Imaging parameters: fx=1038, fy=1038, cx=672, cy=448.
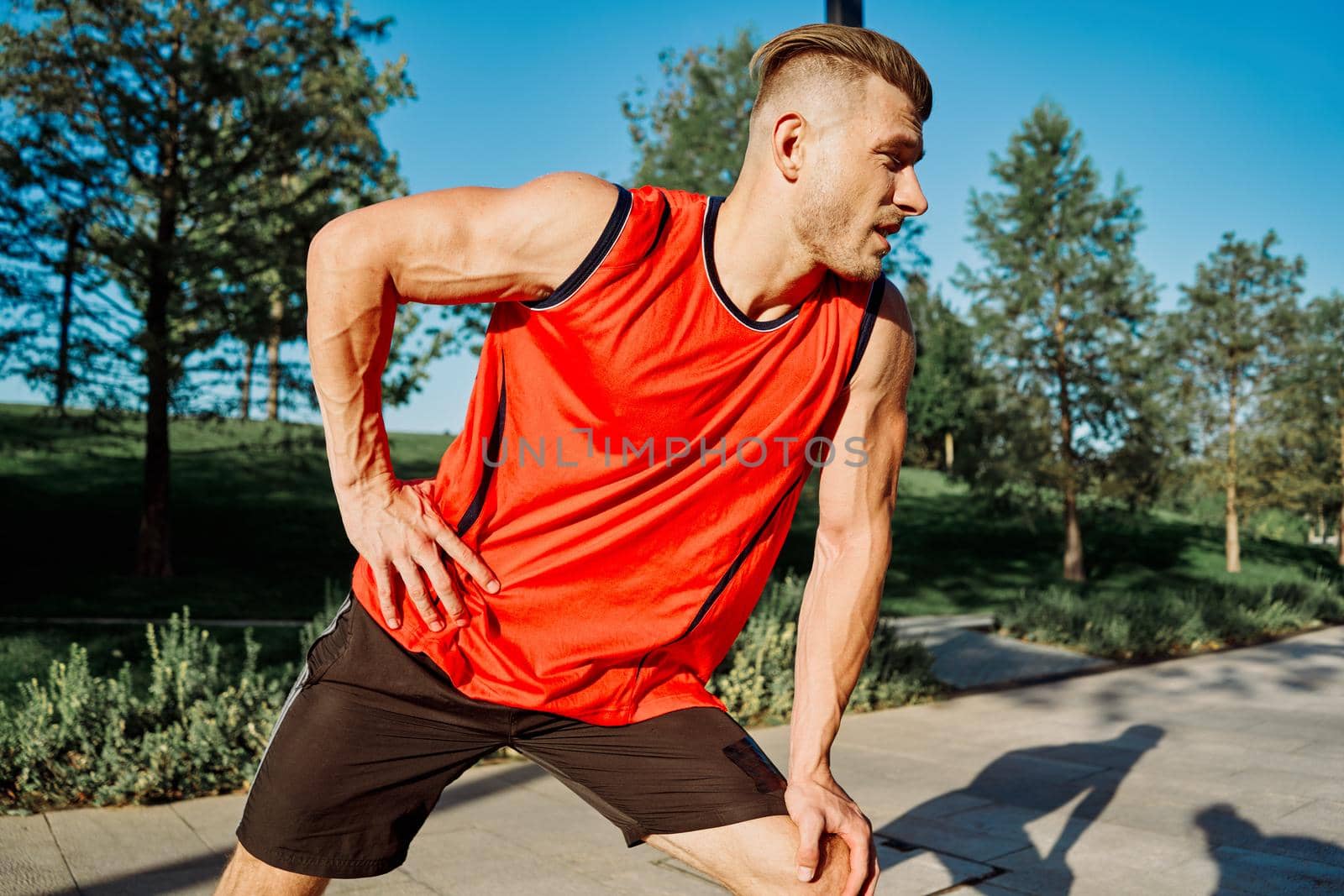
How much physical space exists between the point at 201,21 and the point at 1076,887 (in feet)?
38.1

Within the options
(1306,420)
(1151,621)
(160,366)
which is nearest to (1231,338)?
(1306,420)

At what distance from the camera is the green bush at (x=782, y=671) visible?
22.4ft

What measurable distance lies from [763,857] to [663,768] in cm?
→ 28

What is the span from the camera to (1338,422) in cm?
2286

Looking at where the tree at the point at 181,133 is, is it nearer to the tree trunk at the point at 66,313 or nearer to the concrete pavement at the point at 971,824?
the tree trunk at the point at 66,313

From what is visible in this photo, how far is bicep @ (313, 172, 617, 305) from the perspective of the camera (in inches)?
75.1

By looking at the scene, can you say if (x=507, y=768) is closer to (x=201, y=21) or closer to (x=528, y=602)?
(x=528, y=602)

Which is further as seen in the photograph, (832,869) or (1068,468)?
(1068,468)

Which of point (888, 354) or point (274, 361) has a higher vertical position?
point (274, 361)

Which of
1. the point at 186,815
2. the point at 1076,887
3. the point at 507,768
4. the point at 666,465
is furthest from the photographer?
the point at 507,768

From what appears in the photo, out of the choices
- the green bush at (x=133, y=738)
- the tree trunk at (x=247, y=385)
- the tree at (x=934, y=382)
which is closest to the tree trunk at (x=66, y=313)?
the tree trunk at (x=247, y=385)

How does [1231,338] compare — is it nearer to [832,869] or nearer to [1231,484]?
[1231,484]

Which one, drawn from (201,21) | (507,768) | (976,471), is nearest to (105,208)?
(201,21)

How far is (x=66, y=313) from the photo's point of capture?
435 inches
